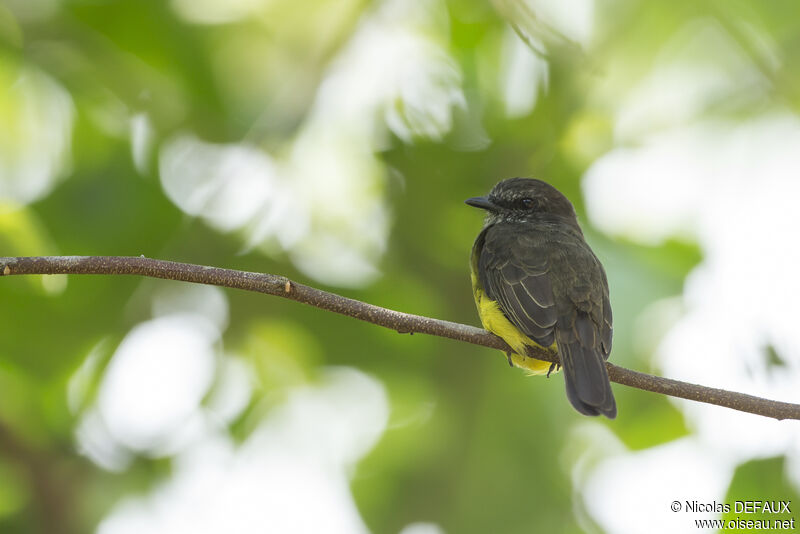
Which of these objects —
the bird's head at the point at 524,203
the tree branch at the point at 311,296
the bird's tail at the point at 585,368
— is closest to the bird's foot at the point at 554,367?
the bird's tail at the point at 585,368

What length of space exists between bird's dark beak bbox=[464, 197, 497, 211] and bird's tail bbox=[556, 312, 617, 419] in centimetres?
74

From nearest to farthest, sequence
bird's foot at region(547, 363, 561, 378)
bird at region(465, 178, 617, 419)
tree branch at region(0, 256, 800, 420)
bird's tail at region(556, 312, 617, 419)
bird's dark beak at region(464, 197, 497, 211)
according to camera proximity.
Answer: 1. tree branch at region(0, 256, 800, 420)
2. bird's tail at region(556, 312, 617, 419)
3. bird at region(465, 178, 617, 419)
4. bird's foot at region(547, 363, 561, 378)
5. bird's dark beak at region(464, 197, 497, 211)

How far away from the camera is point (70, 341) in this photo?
12.5 ft

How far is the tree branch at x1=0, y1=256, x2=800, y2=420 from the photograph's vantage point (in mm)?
2559

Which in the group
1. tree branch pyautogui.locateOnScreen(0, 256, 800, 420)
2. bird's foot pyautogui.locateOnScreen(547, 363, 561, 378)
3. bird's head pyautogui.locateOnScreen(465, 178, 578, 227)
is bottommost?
bird's foot pyautogui.locateOnScreen(547, 363, 561, 378)

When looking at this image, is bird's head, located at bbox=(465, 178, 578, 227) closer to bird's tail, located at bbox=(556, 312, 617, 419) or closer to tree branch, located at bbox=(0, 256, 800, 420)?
bird's tail, located at bbox=(556, 312, 617, 419)

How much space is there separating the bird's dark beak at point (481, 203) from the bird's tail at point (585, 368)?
0.74 metres

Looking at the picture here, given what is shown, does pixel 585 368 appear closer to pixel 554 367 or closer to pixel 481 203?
pixel 554 367

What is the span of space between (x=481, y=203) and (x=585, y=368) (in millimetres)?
1086

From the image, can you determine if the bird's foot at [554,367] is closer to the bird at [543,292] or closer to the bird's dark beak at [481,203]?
the bird at [543,292]

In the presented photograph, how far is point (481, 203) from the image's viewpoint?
4.34 meters

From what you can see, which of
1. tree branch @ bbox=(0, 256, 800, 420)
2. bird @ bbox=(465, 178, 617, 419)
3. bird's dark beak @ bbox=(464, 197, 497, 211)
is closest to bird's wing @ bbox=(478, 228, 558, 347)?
bird @ bbox=(465, 178, 617, 419)

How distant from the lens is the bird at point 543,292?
363cm

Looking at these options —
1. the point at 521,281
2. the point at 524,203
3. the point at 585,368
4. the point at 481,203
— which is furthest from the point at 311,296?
the point at 524,203
